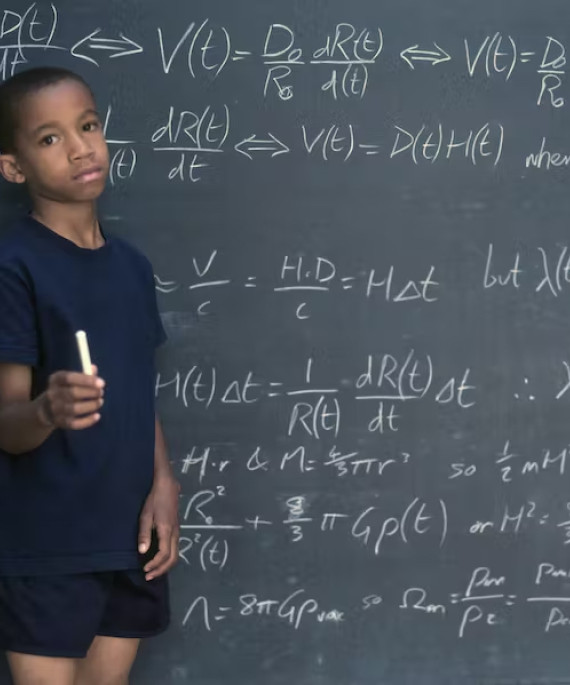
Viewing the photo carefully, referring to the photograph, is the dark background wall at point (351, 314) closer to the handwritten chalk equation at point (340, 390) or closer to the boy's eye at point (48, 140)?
the handwritten chalk equation at point (340, 390)

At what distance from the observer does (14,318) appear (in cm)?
207

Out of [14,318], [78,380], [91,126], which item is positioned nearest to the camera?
[78,380]

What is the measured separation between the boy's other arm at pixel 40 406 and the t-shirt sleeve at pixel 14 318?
3cm

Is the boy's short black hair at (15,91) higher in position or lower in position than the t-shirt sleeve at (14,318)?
higher

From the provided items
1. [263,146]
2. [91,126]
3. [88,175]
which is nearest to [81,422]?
[88,175]

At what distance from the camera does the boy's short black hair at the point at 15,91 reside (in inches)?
84.6

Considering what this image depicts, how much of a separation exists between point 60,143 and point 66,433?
58cm

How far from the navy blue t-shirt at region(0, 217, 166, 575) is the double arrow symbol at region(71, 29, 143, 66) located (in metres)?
0.64

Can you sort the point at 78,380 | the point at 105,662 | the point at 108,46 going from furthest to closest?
the point at 108,46 → the point at 105,662 → the point at 78,380

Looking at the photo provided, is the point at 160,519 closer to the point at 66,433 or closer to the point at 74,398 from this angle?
the point at 66,433

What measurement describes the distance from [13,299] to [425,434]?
112 cm

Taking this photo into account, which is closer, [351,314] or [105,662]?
[105,662]

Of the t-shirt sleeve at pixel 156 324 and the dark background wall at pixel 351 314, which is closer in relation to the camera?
the t-shirt sleeve at pixel 156 324

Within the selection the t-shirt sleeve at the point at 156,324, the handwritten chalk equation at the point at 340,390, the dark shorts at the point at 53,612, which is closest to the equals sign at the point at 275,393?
the handwritten chalk equation at the point at 340,390
